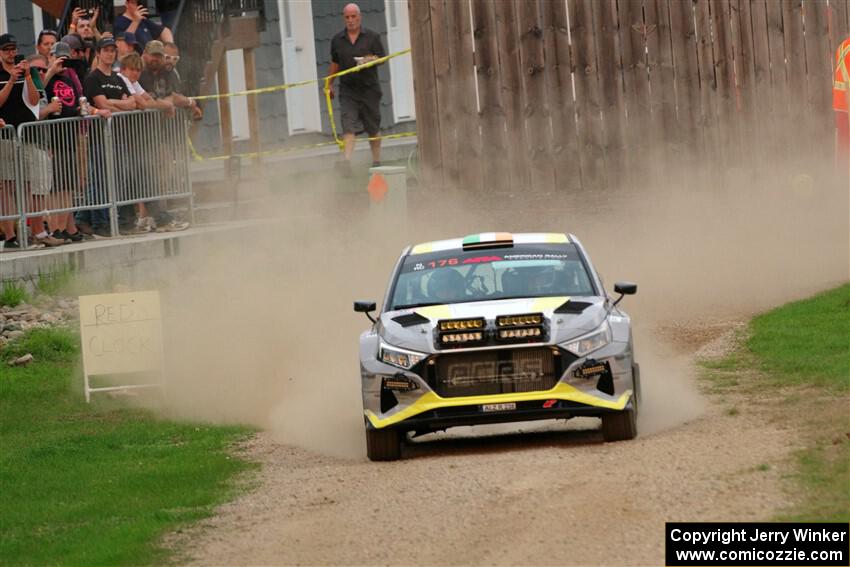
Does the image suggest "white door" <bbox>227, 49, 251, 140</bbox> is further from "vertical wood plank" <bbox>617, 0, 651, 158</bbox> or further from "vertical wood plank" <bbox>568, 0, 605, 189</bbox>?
"vertical wood plank" <bbox>617, 0, 651, 158</bbox>

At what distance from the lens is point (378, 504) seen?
441 inches

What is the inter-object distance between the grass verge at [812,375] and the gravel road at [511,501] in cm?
20

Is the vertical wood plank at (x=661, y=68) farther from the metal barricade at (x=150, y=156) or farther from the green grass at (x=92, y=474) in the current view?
Result: the green grass at (x=92, y=474)

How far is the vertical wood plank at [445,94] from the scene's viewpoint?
2530 centimetres

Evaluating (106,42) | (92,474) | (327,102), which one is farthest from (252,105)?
(92,474)

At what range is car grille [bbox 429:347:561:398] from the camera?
1279 cm

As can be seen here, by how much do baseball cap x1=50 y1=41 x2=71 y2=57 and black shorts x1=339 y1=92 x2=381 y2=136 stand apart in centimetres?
561

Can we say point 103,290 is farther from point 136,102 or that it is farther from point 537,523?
point 537,523

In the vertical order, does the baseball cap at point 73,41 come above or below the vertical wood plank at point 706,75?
above

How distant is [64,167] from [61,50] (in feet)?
4.74

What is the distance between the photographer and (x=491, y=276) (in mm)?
14086

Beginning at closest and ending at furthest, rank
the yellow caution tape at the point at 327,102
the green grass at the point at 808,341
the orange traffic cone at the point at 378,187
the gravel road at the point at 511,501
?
the gravel road at the point at 511,501 < the green grass at the point at 808,341 < the orange traffic cone at the point at 378,187 < the yellow caution tape at the point at 327,102

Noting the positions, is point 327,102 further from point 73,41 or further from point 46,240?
point 46,240

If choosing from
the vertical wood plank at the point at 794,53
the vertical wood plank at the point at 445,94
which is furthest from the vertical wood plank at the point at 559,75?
the vertical wood plank at the point at 794,53
